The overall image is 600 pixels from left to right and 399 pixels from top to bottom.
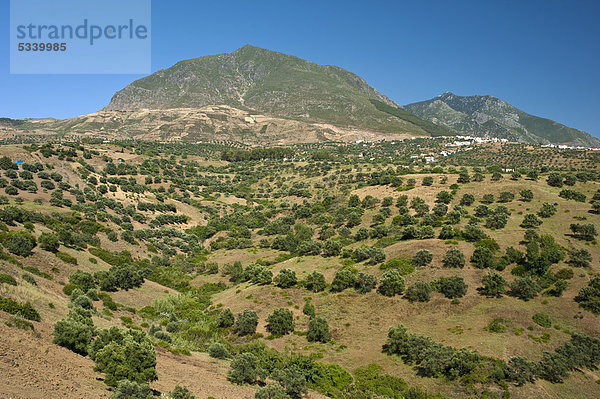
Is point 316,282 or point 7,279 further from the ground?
point 7,279

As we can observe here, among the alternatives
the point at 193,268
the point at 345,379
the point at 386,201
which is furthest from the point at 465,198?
the point at 193,268

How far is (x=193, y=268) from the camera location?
208ft

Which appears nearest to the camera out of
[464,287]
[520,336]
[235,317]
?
[520,336]

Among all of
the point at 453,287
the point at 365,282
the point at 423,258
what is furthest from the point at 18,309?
the point at 423,258

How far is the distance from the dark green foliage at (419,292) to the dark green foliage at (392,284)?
120 centimetres

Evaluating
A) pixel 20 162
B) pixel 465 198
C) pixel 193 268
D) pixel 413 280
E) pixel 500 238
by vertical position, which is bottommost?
pixel 193 268

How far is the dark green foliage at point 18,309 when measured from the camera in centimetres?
2108

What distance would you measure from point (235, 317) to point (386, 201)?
45.4 meters

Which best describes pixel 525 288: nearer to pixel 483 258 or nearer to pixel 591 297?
pixel 591 297

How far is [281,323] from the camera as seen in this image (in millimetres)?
36625

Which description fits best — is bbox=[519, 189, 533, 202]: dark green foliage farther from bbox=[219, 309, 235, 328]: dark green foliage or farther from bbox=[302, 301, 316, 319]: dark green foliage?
bbox=[219, 309, 235, 328]: dark green foliage

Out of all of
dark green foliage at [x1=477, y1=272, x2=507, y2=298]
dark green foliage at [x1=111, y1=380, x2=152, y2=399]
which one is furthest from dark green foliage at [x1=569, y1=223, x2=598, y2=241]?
dark green foliage at [x1=111, y1=380, x2=152, y2=399]

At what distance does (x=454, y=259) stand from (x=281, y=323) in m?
24.0

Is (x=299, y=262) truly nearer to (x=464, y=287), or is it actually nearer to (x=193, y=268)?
(x=193, y=268)
